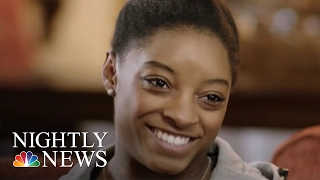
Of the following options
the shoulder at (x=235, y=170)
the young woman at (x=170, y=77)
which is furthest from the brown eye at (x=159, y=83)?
the shoulder at (x=235, y=170)

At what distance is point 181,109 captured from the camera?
0.59 meters

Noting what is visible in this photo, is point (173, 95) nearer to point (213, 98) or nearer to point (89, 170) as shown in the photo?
point (213, 98)

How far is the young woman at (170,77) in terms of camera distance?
1.92 ft

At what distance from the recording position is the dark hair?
590mm

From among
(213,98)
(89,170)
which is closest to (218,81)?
(213,98)

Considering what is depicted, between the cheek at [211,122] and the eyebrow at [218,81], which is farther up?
the eyebrow at [218,81]

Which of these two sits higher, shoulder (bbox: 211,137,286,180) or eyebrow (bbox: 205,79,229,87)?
eyebrow (bbox: 205,79,229,87)

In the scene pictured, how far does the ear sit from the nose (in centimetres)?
7

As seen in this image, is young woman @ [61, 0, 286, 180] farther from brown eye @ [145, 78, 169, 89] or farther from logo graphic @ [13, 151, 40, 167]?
logo graphic @ [13, 151, 40, 167]

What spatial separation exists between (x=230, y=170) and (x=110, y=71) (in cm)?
15

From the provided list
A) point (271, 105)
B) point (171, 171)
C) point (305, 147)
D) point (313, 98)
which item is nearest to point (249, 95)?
point (271, 105)

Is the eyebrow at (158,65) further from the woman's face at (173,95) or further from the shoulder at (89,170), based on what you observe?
the shoulder at (89,170)

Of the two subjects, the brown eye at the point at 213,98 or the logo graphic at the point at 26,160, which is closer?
the brown eye at the point at 213,98

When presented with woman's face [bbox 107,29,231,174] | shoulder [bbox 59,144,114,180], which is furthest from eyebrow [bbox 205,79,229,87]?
shoulder [bbox 59,144,114,180]
